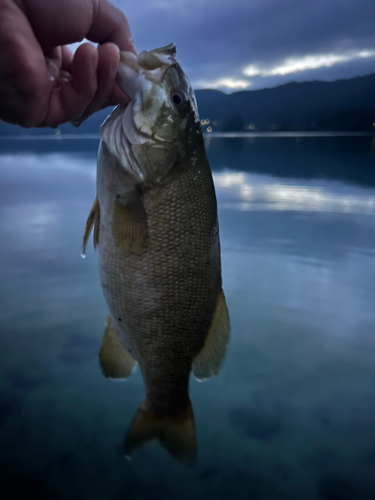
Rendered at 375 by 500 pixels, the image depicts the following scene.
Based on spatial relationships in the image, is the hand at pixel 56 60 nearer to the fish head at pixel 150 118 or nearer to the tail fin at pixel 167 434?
the fish head at pixel 150 118

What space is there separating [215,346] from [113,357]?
506 millimetres

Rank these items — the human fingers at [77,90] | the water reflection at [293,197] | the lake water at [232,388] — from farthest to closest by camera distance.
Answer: the water reflection at [293,197], the lake water at [232,388], the human fingers at [77,90]

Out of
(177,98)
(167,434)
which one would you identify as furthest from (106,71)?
(167,434)

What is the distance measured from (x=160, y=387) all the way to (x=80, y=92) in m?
1.32

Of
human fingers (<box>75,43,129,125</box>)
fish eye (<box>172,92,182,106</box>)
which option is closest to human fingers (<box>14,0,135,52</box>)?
human fingers (<box>75,43,129,125</box>)

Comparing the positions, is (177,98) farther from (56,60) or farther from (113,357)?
(113,357)

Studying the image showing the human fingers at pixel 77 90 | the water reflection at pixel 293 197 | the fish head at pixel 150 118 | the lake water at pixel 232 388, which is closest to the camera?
the human fingers at pixel 77 90

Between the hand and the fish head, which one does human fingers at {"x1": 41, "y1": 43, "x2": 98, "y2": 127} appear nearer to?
the hand

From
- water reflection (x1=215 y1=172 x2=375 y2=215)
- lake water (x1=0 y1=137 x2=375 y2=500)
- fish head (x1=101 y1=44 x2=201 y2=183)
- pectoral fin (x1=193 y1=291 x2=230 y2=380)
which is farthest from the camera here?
water reflection (x1=215 y1=172 x2=375 y2=215)

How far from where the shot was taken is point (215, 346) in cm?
166

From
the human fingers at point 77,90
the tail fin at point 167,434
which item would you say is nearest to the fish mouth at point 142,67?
the human fingers at point 77,90

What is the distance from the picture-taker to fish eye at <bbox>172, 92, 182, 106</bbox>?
4.71 ft

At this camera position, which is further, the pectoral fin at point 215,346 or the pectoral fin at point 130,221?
the pectoral fin at point 215,346

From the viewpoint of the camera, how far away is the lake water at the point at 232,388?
2484 millimetres
